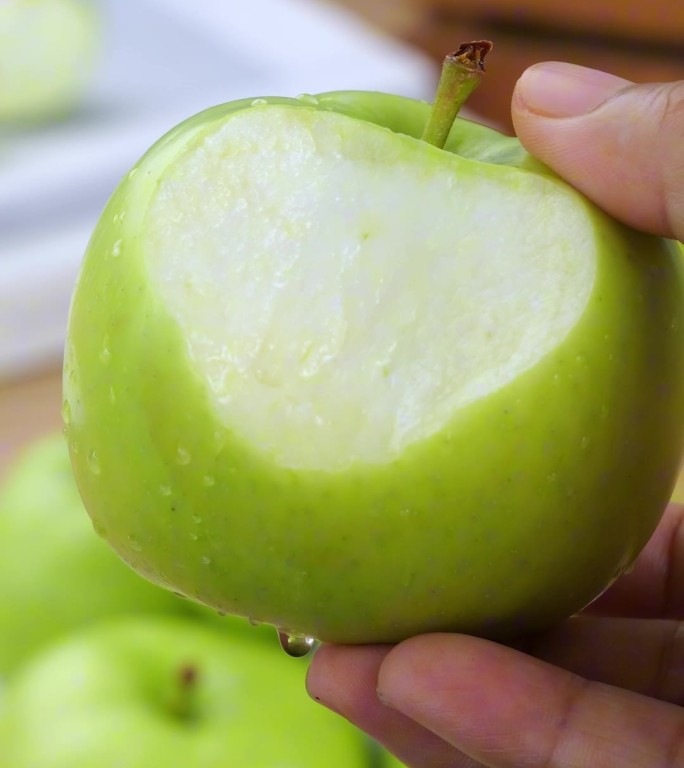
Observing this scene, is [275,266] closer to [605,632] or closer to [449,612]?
[449,612]

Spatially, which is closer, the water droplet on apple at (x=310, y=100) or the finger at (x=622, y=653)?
the water droplet on apple at (x=310, y=100)

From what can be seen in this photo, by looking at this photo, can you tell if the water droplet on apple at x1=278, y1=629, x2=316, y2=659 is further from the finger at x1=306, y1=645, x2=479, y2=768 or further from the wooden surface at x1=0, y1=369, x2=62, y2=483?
the wooden surface at x1=0, y1=369, x2=62, y2=483

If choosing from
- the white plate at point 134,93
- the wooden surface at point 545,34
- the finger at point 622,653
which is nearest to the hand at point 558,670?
the finger at point 622,653

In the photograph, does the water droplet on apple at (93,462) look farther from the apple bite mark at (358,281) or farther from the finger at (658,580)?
the finger at (658,580)

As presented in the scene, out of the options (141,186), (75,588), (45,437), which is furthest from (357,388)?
(45,437)

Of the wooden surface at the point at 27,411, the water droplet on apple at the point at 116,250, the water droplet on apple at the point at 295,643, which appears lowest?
the wooden surface at the point at 27,411

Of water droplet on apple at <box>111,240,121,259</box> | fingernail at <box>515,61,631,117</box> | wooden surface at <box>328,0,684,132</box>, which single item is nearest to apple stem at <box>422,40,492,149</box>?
fingernail at <box>515,61,631,117</box>

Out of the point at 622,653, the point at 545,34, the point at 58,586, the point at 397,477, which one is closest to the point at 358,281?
the point at 397,477
